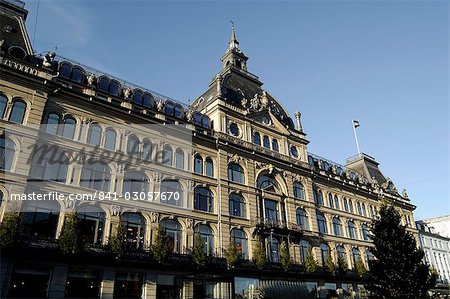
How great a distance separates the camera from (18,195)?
24172mm

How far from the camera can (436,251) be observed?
66.8m

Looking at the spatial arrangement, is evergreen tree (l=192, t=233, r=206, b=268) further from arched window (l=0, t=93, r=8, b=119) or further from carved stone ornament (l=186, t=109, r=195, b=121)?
arched window (l=0, t=93, r=8, b=119)

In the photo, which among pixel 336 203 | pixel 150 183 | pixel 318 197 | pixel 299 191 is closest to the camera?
pixel 150 183

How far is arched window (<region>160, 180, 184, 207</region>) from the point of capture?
32.0 m

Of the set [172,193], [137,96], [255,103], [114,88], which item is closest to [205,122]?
[137,96]

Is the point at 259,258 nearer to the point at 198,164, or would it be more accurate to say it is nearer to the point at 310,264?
the point at 310,264

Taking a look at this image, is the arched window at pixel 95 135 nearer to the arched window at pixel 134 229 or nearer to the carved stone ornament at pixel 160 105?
the arched window at pixel 134 229

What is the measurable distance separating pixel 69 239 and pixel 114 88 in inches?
591

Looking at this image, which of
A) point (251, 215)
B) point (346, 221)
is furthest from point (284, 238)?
point (346, 221)

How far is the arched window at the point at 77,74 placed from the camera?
31281 millimetres

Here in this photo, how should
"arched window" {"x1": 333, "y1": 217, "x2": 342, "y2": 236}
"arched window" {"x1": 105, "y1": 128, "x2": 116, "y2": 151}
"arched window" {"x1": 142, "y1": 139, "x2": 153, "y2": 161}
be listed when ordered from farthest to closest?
"arched window" {"x1": 333, "y1": 217, "x2": 342, "y2": 236} → "arched window" {"x1": 142, "y1": 139, "x2": 153, "y2": 161} → "arched window" {"x1": 105, "y1": 128, "x2": 116, "y2": 151}

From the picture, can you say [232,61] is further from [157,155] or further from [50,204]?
[50,204]

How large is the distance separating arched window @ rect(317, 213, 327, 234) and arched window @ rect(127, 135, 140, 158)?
24130mm

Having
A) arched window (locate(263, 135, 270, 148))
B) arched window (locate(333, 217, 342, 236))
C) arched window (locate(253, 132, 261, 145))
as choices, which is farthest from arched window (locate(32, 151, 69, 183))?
arched window (locate(333, 217, 342, 236))
